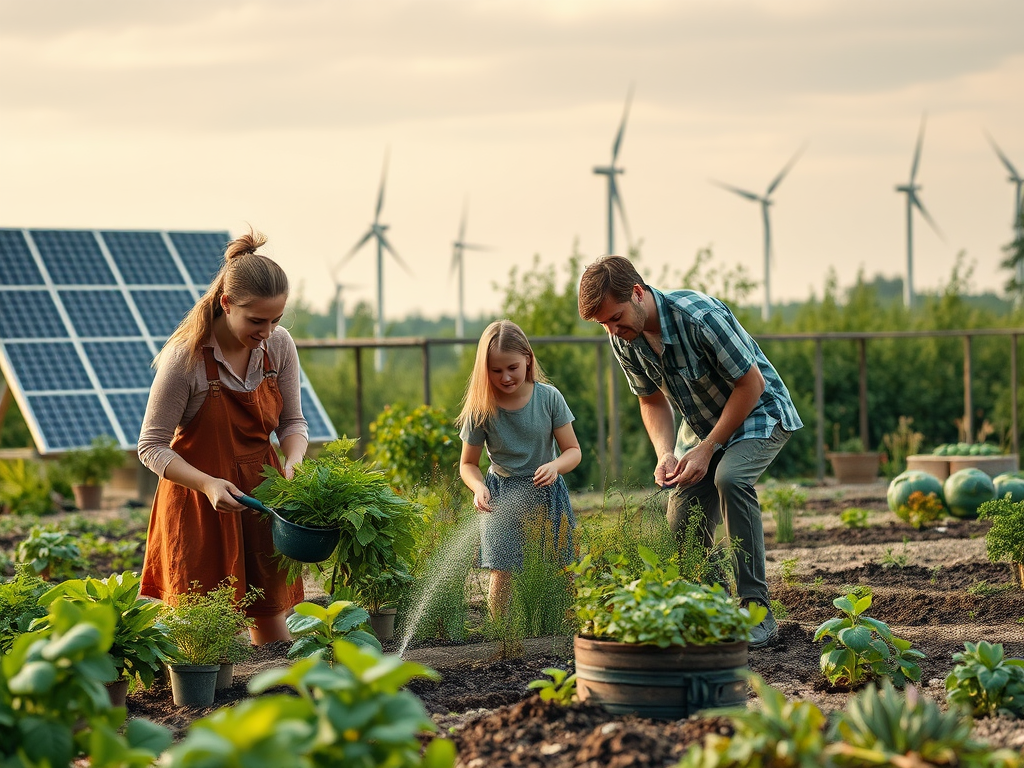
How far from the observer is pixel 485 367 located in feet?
15.9

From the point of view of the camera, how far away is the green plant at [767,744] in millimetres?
1974

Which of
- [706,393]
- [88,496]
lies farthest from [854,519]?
[88,496]

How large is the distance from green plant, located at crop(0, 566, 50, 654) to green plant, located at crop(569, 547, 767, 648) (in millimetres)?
1737

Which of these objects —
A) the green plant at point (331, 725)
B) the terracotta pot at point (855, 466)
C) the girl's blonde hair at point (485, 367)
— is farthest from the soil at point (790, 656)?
the terracotta pot at point (855, 466)

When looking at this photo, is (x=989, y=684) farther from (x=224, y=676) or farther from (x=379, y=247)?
(x=379, y=247)

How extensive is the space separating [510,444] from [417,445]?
2806 millimetres

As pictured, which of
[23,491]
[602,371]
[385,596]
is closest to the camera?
[385,596]

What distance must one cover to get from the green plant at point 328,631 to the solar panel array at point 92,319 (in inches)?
268

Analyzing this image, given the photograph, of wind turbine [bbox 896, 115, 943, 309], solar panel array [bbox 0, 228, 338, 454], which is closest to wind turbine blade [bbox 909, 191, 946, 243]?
wind turbine [bbox 896, 115, 943, 309]

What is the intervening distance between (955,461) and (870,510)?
0.94 meters

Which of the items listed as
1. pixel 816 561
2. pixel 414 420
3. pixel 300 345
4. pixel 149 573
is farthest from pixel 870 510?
pixel 149 573

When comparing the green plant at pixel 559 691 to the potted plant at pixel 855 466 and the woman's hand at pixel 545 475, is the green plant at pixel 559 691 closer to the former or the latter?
the woman's hand at pixel 545 475

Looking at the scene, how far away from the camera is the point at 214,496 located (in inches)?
158

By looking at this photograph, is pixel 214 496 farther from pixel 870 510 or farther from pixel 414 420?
pixel 870 510
